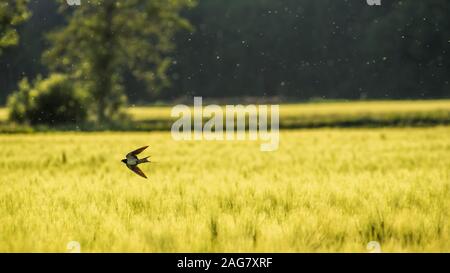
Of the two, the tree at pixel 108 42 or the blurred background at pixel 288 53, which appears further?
the blurred background at pixel 288 53

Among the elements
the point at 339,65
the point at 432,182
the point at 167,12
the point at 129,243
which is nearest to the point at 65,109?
the point at 167,12

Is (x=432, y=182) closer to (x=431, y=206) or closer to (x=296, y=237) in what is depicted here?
(x=431, y=206)

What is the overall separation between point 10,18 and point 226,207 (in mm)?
24155

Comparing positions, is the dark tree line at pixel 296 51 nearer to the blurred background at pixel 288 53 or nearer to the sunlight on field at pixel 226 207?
the blurred background at pixel 288 53

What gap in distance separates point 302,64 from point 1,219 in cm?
8586

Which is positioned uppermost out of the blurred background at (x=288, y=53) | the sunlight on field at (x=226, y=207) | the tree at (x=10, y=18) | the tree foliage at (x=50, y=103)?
the blurred background at (x=288, y=53)

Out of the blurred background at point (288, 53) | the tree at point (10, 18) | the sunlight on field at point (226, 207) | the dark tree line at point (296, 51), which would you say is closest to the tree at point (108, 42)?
the tree at point (10, 18)

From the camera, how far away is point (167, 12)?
39.5 meters

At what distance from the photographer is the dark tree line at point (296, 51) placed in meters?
78.2

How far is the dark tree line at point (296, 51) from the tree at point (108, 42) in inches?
1547

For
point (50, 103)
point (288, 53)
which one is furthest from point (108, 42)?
point (288, 53)

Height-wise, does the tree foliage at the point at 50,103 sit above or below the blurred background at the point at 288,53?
below

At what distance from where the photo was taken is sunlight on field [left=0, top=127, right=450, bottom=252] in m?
6.08

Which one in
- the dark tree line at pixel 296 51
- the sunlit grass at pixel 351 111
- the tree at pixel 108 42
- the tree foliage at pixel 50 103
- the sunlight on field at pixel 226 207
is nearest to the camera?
the sunlight on field at pixel 226 207
